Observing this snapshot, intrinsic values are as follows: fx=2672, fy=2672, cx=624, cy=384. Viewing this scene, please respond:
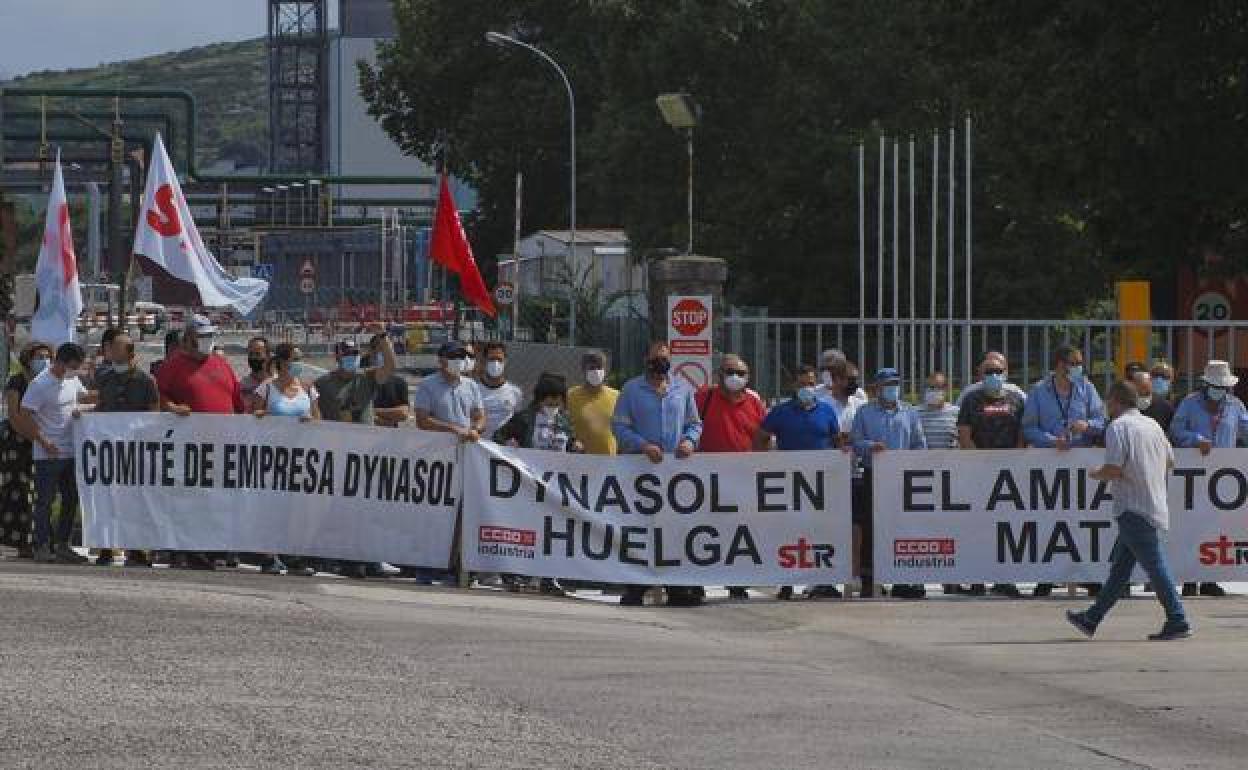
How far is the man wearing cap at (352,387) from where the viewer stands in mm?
21078

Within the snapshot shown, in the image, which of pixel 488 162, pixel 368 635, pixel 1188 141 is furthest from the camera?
pixel 488 162

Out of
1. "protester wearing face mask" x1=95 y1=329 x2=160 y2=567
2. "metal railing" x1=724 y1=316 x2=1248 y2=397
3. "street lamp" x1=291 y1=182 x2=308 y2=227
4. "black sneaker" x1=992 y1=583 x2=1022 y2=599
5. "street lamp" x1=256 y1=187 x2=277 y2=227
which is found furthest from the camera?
"street lamp" x1=256 y1=187 x2=277 y2=227

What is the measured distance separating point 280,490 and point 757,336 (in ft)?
20.5

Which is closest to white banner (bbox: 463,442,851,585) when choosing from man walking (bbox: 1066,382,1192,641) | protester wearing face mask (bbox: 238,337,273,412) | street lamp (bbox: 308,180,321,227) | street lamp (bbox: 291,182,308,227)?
protester wearing face mask (bbox: 238,337,273,412)

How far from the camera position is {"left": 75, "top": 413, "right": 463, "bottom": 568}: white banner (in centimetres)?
1986

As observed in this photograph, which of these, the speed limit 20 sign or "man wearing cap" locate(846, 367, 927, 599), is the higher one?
the speed limit 20 sign

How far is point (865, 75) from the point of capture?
56.8 metres

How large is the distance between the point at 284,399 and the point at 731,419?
11.5 ft

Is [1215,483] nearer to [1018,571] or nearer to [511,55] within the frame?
[1018,571]

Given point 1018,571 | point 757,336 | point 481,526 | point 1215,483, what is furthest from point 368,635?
point 757,336

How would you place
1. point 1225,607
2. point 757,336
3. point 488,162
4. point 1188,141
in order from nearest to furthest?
point 1225,607 < point 757,336 < point 1188,141 < point 488,162

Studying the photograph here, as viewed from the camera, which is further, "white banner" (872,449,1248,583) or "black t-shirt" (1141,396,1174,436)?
"black t-shirt" (1141,396,1174,436)

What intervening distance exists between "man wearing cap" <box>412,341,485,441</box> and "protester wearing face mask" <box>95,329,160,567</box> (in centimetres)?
220

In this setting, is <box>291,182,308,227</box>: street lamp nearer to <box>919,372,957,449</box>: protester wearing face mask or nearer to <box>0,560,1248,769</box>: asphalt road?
<box>919,372,957,449</box>: protester wearing face mask
